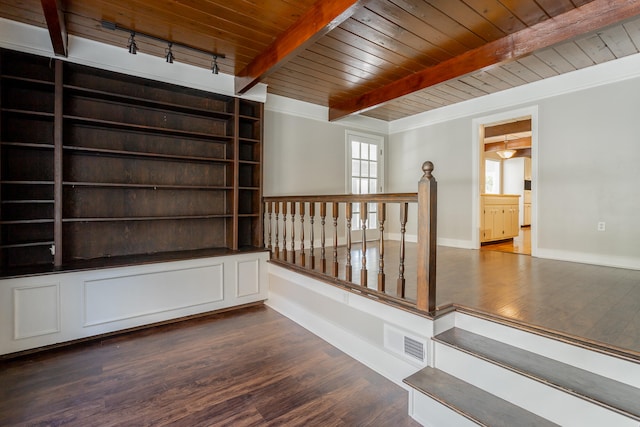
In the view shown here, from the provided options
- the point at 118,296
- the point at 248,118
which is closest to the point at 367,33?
the point at 248,118

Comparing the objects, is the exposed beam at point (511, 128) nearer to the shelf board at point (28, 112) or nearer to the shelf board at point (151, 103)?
the shelf board at point (151, 103)

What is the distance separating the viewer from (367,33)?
2.77m

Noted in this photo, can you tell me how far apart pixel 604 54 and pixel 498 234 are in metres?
3.19

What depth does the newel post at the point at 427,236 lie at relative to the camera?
1.97 meters

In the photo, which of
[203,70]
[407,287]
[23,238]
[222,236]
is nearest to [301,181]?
[222,236]

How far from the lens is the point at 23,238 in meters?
2.81

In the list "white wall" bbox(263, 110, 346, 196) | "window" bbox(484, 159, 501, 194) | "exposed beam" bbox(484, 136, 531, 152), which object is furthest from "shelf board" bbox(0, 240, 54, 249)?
"window" bbox(484, 159, 501, 194)

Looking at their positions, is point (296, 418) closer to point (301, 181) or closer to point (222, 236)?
point (222, 236)

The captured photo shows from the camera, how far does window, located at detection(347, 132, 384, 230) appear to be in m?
5.45

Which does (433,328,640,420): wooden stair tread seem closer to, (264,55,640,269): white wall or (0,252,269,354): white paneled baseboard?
(0,252,269,354): white paneled baseboard

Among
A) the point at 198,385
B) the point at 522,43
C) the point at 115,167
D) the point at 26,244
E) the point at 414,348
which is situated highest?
the point at 522,43

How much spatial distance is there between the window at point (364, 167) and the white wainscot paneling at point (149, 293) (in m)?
2.87

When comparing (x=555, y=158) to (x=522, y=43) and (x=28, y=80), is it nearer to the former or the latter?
(x=522, y=43)

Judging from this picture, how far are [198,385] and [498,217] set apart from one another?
5.58 metres
